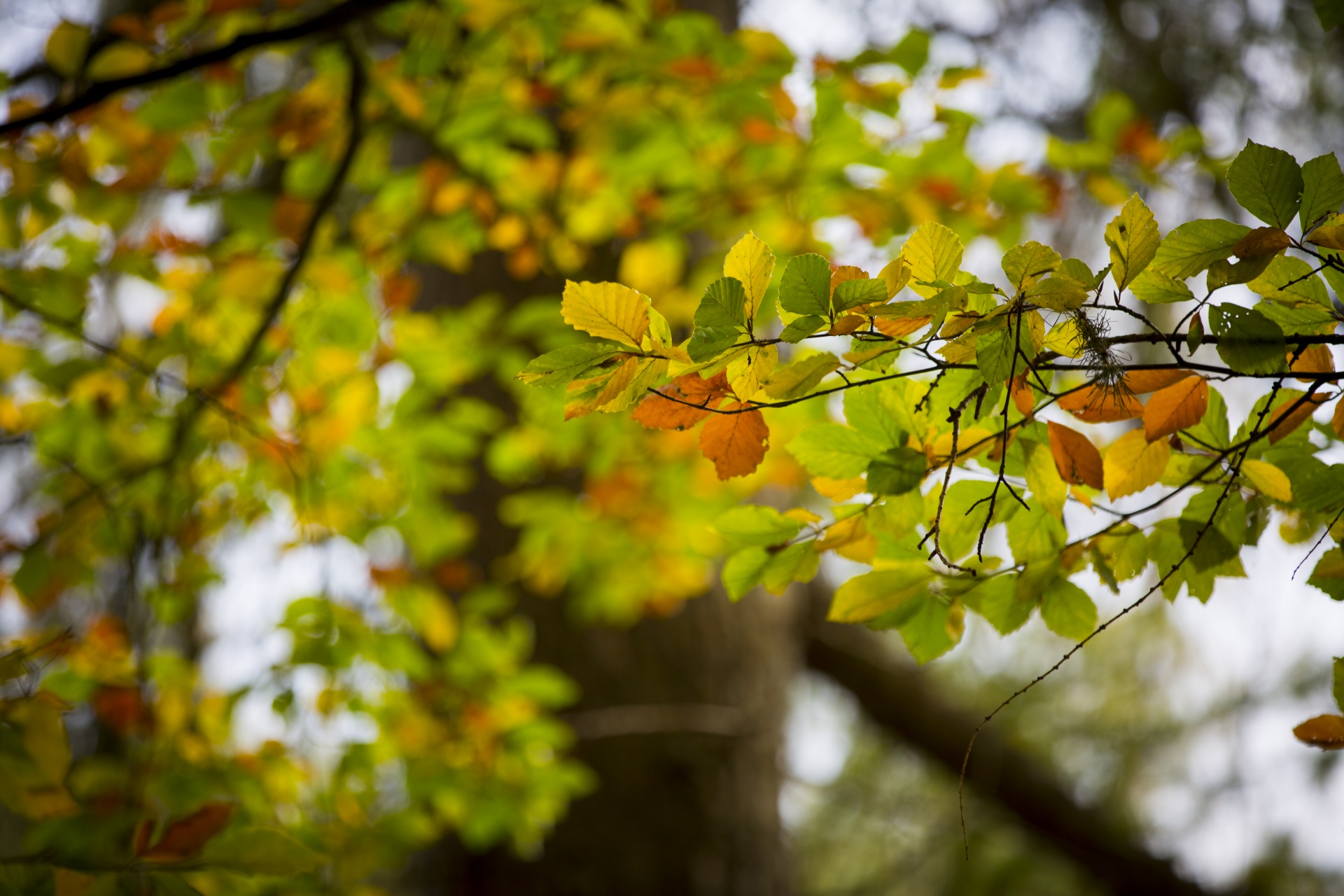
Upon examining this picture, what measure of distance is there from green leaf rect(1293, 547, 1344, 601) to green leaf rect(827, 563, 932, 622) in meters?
0.25

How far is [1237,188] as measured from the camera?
54 cm

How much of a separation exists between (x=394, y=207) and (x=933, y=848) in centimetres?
269

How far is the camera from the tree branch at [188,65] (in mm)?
1024

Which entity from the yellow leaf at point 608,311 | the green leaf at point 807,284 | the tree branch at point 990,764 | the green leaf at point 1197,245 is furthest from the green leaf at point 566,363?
the tree branch at point 990,764

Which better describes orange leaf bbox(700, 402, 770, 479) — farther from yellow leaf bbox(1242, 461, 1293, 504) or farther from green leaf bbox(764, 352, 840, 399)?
yellow leaf bbox(1242, 461, 1293, 504)

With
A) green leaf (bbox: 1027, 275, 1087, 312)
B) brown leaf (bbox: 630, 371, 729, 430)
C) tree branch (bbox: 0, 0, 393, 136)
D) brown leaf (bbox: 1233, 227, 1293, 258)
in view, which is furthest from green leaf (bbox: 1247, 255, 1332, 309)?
tree branch (bbox: 0, 0, 393, 136)

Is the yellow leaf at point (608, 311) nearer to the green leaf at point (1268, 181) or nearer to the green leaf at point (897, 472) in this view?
the green leaf at point (897, 472)

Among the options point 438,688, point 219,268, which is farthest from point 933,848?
point 219,268

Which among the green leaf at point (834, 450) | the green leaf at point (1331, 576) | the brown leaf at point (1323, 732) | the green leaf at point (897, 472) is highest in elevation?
the green leaf at point (897, 472)

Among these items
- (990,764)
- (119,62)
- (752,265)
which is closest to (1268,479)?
(752,265)

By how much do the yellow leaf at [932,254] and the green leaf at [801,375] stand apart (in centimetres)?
7

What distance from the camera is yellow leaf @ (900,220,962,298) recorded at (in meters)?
0.55

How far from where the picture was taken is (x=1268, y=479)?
0.61 m

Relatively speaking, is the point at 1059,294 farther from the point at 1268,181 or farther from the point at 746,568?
the point at 746,568
